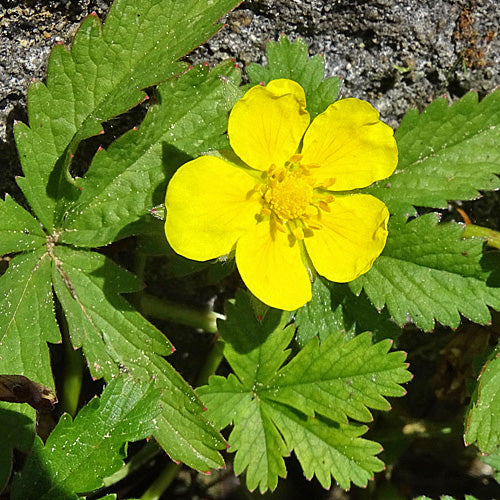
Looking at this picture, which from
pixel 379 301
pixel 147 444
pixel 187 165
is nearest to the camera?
pixel 187 165

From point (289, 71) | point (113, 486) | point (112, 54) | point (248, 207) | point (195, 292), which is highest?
point (112, 54)

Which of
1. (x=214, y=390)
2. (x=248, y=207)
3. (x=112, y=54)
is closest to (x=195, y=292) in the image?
(x=214, y=390)

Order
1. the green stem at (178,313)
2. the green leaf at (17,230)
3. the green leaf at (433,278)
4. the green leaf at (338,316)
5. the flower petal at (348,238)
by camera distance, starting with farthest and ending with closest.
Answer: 1. the green stem at (178,313)
2. the green leaf at (338,316)
3. the green leaf at (433,278)
4. the green leaf at (17,230)
5. the flower petal at (348,238)

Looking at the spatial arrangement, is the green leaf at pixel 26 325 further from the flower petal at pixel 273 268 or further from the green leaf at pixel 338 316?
the green leaf at pixel 338 316

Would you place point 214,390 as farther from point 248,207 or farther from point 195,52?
point 195,52

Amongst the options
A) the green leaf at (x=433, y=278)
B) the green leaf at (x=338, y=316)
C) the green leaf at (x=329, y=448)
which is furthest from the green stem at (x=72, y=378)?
the green leaf at (x=433, y=278)
